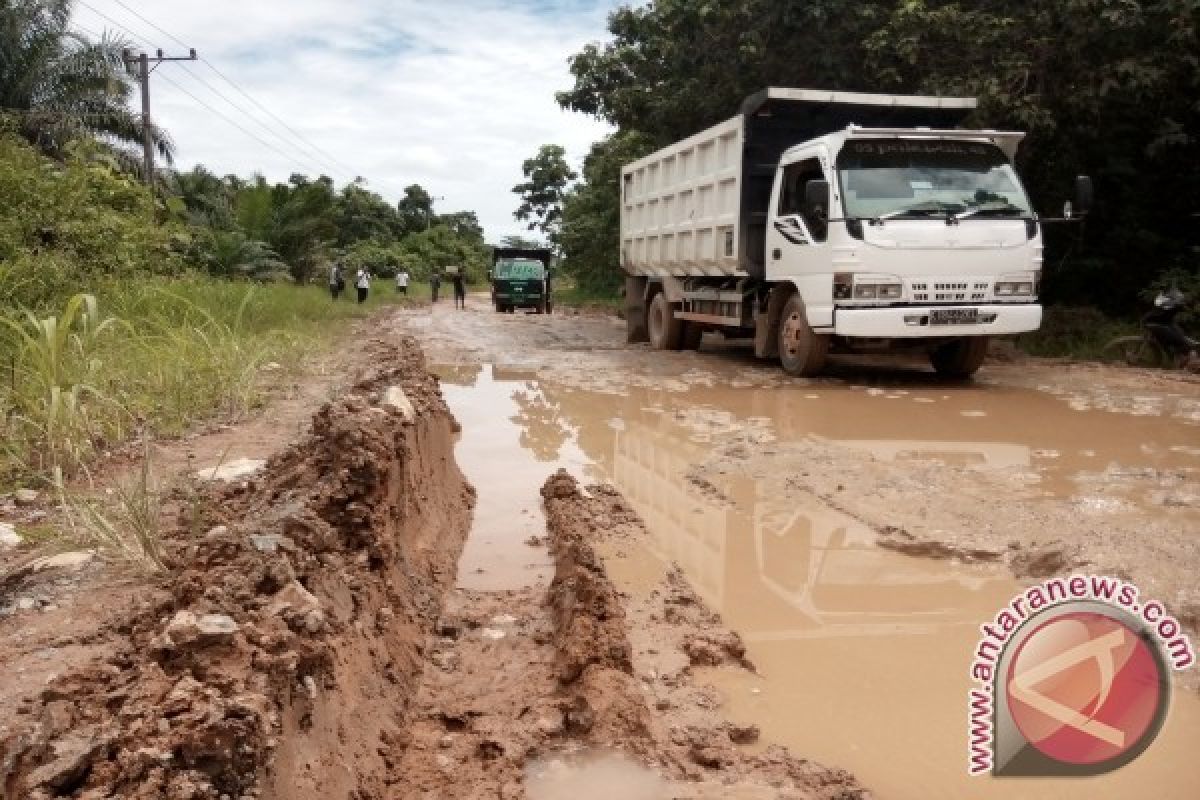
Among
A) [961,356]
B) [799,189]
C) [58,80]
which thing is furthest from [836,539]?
[58,80]

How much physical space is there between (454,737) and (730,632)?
40.6 inches

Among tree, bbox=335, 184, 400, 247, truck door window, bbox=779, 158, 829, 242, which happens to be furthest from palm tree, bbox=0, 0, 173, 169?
tree, bbox=335, 184, 400, 247

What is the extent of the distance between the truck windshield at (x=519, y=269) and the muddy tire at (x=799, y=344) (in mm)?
17241

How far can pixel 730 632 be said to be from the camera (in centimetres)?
300

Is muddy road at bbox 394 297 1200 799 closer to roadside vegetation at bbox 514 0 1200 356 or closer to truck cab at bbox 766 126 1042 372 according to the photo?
truck cab at bbox 766 126 1042 372

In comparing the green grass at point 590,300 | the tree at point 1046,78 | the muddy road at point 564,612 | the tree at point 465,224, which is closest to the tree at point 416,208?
the tree at point 465,224

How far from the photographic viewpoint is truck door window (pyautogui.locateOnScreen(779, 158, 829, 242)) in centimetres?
862

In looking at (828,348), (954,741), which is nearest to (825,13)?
(828,348)

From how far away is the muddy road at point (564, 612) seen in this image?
1.87 m

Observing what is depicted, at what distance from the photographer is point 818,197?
8.09 m

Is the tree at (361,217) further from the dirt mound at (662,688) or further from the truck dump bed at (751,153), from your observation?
the dirt mound at (662,688)

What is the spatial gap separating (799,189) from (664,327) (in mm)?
3943

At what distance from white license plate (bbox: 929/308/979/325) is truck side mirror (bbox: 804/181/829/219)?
1.27 meters

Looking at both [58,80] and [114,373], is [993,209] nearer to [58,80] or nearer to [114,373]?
[114,373]
